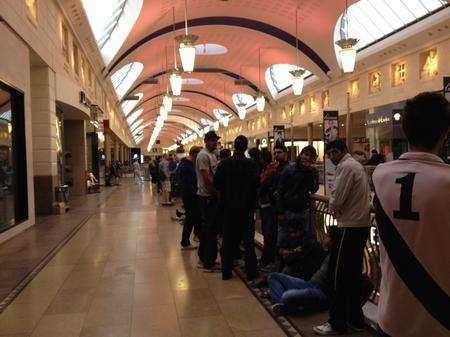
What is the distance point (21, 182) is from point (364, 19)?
43.8 ft

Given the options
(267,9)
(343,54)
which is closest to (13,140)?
(343,54)

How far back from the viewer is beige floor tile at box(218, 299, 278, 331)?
393 cm

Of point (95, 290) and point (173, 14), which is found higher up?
point (173, 14)

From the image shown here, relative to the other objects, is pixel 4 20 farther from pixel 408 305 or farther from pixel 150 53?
pixel 150 53

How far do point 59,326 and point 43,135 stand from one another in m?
7.73

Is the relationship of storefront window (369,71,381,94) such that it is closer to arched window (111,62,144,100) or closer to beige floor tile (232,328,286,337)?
arched window (111,62,144,100)

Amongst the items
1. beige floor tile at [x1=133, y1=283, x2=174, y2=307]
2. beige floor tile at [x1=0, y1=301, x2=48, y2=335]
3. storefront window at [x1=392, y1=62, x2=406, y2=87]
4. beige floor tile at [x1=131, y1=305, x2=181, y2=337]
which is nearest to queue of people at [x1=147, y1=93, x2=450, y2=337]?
beige floor tile at [x1=133, y1=283, x2=174, y2=307]

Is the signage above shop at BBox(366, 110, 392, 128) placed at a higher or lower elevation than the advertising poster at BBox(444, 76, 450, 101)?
higher

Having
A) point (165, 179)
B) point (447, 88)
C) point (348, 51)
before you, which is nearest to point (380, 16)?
point (348, 51)

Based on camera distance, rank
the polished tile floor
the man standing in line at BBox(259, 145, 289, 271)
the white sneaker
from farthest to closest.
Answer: the man standing in line at BBox(259, 145, 289, 271) → the polished tile floor → the white sneaker

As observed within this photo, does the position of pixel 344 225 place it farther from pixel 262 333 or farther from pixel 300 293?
pixel 262 333

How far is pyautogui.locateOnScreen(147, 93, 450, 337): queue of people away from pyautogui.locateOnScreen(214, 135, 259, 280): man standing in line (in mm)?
11

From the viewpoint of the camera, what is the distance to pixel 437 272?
1.53m

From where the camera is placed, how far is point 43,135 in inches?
429
